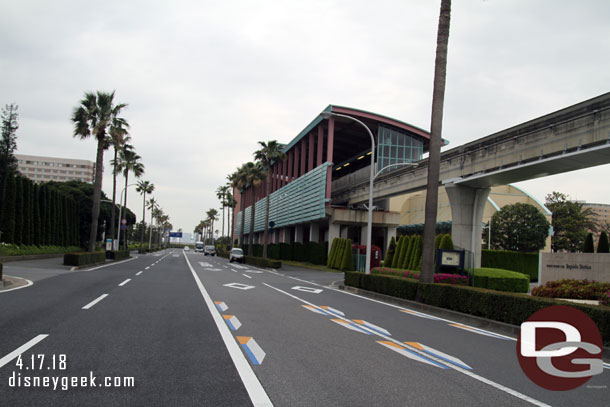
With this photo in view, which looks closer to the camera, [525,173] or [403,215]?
[525,173]

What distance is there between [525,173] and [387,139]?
2528 centimetres

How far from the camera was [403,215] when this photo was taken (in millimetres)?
60344

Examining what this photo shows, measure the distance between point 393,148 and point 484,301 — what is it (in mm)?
36809

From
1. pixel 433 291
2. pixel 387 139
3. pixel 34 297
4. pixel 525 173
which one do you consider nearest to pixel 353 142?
pixel 387 139

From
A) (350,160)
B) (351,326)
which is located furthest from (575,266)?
(350,160)

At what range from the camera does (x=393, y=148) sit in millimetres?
47188

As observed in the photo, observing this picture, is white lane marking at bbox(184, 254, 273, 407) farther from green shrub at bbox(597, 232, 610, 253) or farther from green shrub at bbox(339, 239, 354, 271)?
green shrub at bbox(339, 239, 354, 271)

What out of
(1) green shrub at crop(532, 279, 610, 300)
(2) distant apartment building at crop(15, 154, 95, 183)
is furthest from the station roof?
(2) distant apartment building at crop(15, 154, 95, 183)

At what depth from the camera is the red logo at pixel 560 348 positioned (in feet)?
20.0

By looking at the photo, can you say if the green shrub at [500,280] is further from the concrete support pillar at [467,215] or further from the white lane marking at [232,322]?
the white lane marking at [232,322]

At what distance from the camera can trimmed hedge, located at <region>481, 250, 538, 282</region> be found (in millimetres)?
39906

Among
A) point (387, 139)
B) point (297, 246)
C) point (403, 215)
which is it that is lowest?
point (297, 246)

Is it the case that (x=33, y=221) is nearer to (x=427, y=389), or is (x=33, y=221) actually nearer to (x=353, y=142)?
(x=353, y=142)

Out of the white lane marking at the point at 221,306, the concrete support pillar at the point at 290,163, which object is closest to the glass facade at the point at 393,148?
the concrete support pillar at the point at 290,163
